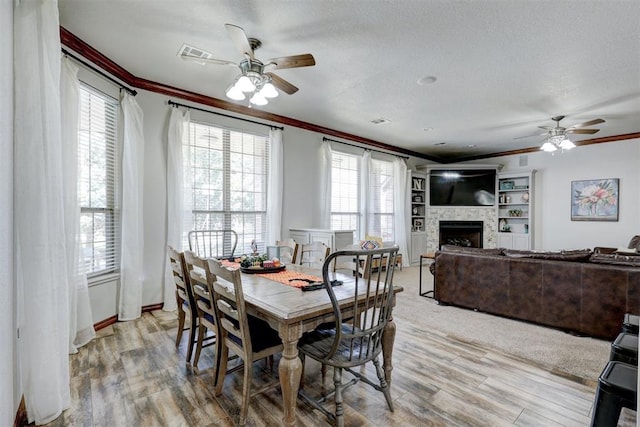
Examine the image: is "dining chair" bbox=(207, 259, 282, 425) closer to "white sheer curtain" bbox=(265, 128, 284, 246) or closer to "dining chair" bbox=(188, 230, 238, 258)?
"dining chair" bbox=(188, 230, 238, 258)

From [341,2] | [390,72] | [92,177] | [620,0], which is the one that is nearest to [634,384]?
[620,0]

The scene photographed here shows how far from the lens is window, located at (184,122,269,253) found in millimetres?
4230

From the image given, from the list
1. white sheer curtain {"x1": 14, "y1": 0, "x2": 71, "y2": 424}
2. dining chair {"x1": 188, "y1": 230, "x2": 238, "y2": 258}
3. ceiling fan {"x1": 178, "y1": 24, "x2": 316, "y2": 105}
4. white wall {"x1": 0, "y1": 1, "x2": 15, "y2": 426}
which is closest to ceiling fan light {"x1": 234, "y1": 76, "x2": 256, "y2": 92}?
ceiling fan {"x1": 178, "y1": 24, "x2": 316, "y2": 105}

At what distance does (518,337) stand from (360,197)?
149 inches

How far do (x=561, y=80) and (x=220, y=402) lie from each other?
15.0 ft

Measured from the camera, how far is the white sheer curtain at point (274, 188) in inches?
190

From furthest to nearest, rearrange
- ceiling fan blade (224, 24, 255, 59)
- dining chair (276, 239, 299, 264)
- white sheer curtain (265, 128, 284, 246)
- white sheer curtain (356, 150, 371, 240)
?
1. white sheer curtain (356, 150, 371, 240)
2. white sheer curtain (265, 128, 284, 246)
3. dining chair (276, 239, 299, 264)
4. ceiling fan blade (224, 24, 255, 59)

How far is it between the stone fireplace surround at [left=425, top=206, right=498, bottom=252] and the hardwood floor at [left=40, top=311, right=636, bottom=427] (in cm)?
508

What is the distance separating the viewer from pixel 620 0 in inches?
86.3

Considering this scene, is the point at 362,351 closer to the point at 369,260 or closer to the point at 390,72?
the point at 369,260

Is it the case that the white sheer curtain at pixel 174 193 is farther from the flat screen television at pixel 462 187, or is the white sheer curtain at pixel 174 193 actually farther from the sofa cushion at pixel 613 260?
the flat screen television at pixel 462 187

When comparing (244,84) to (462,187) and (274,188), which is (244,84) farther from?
(462,187)

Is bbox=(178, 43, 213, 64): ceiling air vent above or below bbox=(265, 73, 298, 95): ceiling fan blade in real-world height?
above

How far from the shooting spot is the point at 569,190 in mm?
6621
